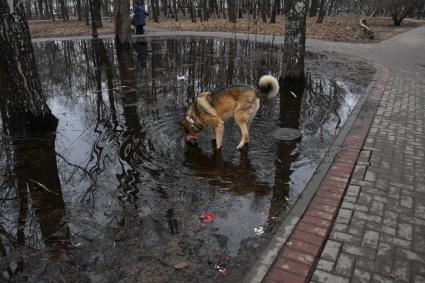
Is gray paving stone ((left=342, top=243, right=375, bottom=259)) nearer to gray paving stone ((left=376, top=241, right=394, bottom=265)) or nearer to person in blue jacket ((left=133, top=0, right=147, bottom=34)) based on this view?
gray paving stone ((left=376, top=241, right=394, bottom=265))

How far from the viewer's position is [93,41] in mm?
21797

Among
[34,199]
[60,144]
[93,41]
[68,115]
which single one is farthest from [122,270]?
[93,41]

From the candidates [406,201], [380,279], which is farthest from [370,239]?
→ [406,201]

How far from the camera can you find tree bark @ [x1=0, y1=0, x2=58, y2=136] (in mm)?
6465

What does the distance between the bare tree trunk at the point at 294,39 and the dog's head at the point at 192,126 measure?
538 cm

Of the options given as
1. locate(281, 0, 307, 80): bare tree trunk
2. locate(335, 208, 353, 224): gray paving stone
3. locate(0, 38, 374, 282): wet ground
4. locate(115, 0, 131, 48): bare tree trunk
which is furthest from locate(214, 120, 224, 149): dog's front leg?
locate(115, 0, 131, 48): bare tree trunk

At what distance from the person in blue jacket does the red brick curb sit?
758 inches

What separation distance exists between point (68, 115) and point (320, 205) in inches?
245

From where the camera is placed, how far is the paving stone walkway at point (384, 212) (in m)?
3.64

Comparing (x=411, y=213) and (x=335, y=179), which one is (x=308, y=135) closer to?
(x=335, y=179)

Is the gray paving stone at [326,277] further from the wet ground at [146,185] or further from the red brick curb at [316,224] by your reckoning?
the wet ground at [146,185]

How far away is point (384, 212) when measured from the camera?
459 centimetres

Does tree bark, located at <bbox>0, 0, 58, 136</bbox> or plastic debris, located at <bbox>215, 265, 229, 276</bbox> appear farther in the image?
tree bark, located at <bbox>0, 0, 58, 136</bbox>

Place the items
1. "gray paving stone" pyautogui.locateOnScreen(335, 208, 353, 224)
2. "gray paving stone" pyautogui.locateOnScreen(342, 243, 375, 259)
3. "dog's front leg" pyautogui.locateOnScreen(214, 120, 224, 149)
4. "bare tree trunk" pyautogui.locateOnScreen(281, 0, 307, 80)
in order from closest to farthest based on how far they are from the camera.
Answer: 1. "gray paving stone" pyautogui.locateOnScreen(342, 243, 375, 259)
2. "gray paving stone" pyautogui.locateOnScreen(335, 208, 353, 224)
3. "dog's front leg" pyautogui.locateOnScreen(214, 120, 224, 149)
4. "bare tree trunk" pyautogui.locateOnScreen(281, 0, 307, 80)
